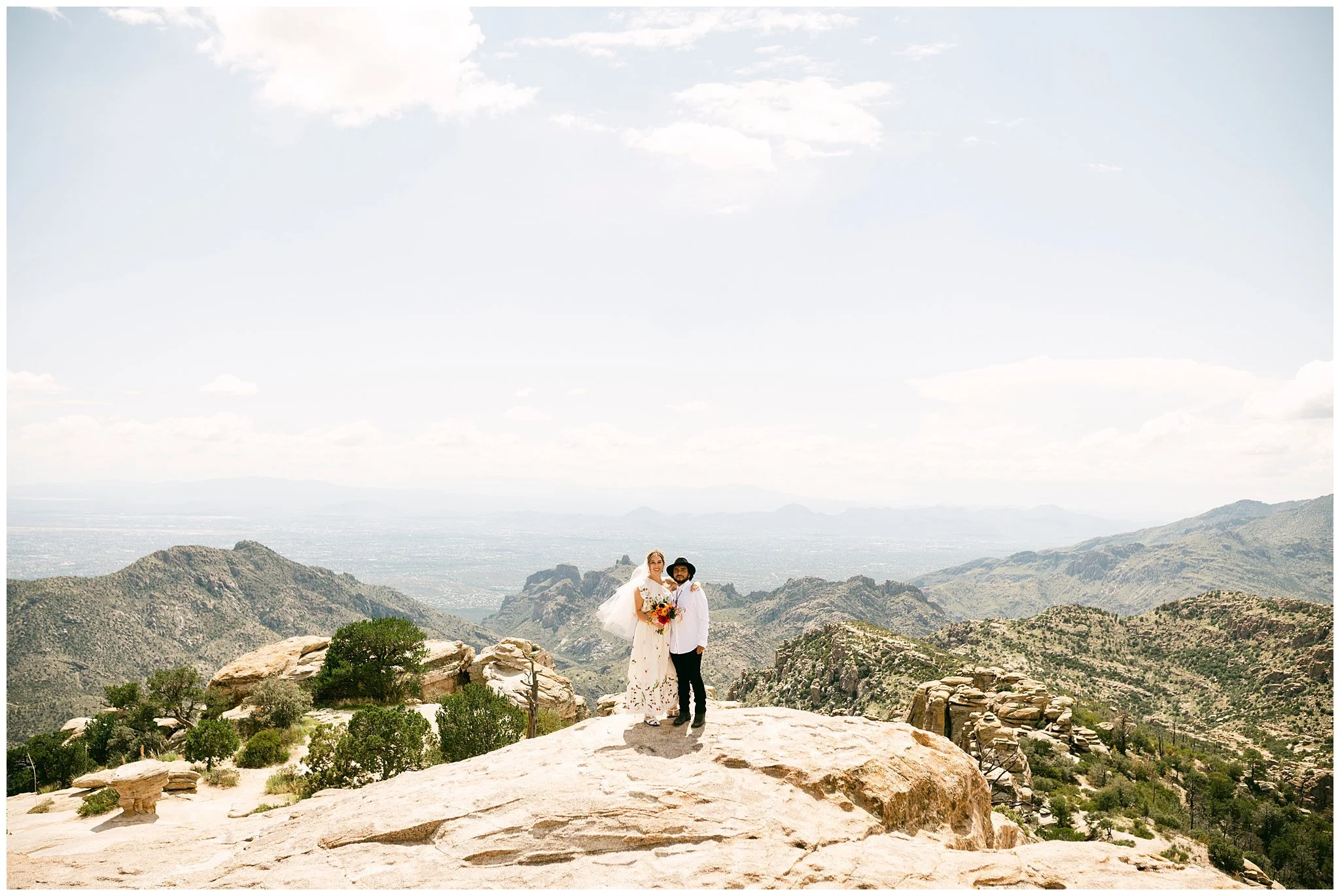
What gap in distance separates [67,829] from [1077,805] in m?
43.4

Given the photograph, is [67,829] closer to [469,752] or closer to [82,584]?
[469,752]

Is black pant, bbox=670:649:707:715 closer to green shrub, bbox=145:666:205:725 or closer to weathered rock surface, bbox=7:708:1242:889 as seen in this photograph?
weathered rock surface, bbox=7:708:1242:889

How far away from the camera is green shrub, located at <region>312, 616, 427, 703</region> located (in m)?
31.0

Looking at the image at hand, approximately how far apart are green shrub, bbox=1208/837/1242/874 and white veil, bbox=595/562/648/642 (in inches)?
1372

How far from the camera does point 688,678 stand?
37.6ft

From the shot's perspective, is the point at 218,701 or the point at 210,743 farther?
the point at 218,701

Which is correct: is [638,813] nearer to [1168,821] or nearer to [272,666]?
[272,666]

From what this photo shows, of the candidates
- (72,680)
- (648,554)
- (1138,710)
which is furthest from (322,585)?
(648,554)

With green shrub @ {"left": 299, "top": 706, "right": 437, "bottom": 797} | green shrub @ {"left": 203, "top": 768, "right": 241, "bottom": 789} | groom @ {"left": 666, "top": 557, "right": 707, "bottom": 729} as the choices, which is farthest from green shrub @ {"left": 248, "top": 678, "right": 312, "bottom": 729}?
groom @ {"left": 666, "top": 557, "right": 707, "bottom": 729}

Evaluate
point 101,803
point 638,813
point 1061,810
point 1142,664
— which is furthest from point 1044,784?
point 1142,664

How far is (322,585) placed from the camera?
19612 centimetres

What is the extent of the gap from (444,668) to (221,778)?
60.4ft

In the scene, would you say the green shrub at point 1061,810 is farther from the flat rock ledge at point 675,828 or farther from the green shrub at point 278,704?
the green shrub at point 278,704

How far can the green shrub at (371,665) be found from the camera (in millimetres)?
31031
